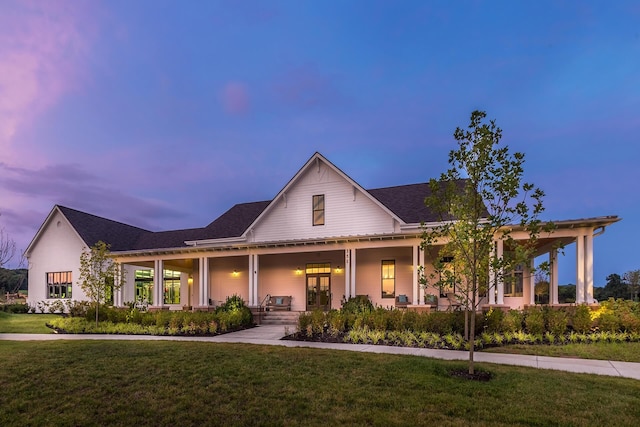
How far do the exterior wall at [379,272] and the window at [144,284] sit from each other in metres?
17.1

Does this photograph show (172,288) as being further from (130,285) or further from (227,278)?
(227,278)

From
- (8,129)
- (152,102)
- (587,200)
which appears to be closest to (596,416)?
(152,102)

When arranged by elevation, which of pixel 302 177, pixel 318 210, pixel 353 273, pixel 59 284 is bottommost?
pixel 59 284

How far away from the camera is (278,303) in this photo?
20078 mm

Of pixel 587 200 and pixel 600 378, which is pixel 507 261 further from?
pixel 587 200

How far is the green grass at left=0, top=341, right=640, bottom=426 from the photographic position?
216 inches

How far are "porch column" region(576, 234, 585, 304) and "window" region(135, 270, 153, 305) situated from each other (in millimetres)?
26160

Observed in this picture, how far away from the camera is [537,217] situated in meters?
7.29

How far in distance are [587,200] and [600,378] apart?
139142 mm

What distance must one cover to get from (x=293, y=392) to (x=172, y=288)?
927 inches

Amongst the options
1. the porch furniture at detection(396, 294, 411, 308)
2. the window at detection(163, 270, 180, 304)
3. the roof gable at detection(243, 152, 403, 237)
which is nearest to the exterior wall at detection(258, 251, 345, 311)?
the roof gable at detection(243, 152, 403, 237)

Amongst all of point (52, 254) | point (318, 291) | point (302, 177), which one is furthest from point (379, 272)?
point (52, 254)

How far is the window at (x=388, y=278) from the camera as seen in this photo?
19.1 metres

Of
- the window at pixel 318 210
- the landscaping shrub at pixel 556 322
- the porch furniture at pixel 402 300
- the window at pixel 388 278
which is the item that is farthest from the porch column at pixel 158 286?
the landscaping shrub at pixel 556 322
